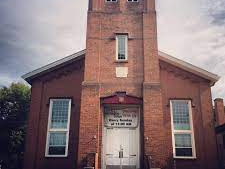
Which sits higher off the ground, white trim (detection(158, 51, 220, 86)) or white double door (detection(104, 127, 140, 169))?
white trim (detection(158, 51, 220, 86))

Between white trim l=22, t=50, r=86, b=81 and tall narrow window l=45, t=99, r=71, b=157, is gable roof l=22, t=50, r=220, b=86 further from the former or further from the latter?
tall narrow window l=45, t=99, r=71, b=157

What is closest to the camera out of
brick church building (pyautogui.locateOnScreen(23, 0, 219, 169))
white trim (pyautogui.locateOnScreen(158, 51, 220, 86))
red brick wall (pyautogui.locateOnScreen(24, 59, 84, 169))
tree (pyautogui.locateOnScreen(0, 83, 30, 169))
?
brick church building (pyautogui.locateOnScreen(23, 0, 219, 169))

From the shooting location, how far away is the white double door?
13469mm

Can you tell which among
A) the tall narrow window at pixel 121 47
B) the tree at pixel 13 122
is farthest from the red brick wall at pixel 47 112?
the tree at pixel 13 122

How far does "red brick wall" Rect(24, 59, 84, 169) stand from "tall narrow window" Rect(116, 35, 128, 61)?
242 centimetres

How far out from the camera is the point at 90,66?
1403 cm

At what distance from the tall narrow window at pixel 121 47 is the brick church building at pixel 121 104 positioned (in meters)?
0.05

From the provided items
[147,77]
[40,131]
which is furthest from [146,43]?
[40,131]

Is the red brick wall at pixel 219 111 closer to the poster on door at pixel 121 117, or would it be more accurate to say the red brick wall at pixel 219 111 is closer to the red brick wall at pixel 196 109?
the red brick wall at pixel 196 109

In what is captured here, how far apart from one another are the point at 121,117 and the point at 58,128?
134 inches

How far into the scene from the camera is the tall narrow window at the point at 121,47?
14.4 metres

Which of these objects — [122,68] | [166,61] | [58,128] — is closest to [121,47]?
[122,68]

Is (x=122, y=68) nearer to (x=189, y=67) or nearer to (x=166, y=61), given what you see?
(x=166, y=61)

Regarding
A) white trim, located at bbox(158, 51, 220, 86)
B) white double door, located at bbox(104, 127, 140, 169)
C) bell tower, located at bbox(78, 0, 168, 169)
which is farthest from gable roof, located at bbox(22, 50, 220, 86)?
white double door, located at bbox(104, 127, 140, 169)
